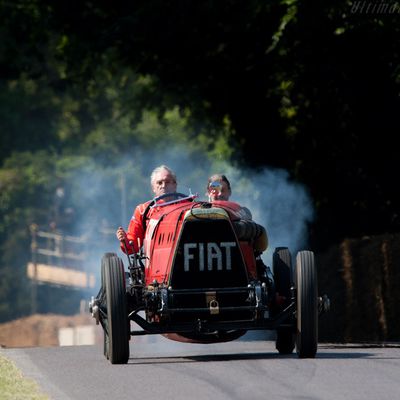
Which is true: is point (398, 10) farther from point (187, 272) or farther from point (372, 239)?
point (187, 272)

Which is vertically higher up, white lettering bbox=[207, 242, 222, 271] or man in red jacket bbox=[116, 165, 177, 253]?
man in red jacket bbox=[116, 165, 177, 253]

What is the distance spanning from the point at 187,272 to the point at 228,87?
12.5 m

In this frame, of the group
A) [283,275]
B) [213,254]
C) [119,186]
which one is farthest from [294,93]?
[119,186]

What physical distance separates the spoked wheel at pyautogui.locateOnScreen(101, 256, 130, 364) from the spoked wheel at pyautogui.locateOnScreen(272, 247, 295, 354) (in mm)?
1691

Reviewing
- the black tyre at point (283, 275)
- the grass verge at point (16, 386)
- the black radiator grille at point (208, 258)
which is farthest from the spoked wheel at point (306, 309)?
the grass verge at point (16, 386)

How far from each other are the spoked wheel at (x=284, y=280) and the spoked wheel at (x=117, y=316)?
1.69m

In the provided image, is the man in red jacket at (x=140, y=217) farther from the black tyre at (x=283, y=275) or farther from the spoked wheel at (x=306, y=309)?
the spoked wheel at (x=306, y=309)

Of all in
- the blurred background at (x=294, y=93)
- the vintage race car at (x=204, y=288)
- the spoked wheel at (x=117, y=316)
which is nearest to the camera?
the spoked wheel at (x=117, y=316)

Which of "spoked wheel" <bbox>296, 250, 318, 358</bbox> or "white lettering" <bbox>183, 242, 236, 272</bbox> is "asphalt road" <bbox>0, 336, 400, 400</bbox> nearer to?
"spoked wheel" <bbox>296, 250, 318, 358</bbox>

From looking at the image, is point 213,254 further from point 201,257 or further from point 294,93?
point 294,93

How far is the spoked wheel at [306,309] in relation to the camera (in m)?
15.3

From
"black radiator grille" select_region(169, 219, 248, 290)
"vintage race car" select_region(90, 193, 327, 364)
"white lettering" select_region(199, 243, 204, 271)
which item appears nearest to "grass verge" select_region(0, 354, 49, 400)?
"vintage race car" select_region(90, 193, 327, 364)

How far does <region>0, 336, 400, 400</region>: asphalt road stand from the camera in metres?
12.4

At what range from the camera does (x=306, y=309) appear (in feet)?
50.3
